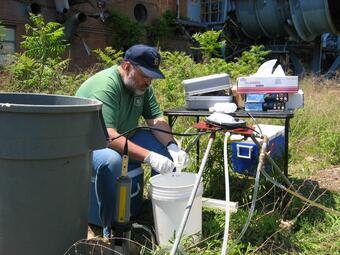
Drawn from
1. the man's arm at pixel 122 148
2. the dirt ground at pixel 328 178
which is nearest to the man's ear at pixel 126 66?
the man's arm at pixel 122 148

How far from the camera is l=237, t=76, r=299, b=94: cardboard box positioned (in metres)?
3.19

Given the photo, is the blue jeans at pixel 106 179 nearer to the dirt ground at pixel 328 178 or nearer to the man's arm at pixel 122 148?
the man's arm at pixel 122 148

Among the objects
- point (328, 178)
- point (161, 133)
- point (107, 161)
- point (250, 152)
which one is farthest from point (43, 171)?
point (328, 178)

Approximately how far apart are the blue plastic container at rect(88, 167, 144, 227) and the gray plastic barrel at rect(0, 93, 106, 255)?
84 centimetres

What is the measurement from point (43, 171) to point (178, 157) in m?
1.17

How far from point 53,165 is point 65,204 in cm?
22

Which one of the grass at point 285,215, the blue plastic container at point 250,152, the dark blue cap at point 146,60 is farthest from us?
the blue plastic container at point 250,152

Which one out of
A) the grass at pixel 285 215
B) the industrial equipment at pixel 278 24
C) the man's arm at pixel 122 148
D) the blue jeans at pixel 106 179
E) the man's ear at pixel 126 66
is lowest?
the grass at pixel 285 215

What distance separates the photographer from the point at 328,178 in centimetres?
425

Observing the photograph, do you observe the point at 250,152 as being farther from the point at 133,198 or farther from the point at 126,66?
the point at 126,66

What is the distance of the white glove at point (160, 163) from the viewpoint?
2.65m

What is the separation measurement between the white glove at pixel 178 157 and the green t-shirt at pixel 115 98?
1.15 ft

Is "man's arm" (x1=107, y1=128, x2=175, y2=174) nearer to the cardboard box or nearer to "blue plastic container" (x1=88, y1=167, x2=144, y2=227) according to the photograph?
"blue plastic container" (x1=88, y1=167, x2=144, y2=227)

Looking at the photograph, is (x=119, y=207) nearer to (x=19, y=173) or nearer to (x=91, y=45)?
(x=19, y=173)
